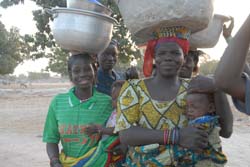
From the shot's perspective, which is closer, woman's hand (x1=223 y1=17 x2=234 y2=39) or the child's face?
woman's hand (x1=223 y1=17 x2=234 y2=39)

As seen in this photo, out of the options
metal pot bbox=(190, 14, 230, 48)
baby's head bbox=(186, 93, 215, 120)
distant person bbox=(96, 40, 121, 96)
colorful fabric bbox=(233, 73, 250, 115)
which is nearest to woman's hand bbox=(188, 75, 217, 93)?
baby's head bbox=(186, 93, 215, 120)

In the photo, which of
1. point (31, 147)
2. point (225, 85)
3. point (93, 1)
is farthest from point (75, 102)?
point (31, 147)

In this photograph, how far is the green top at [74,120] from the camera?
8.58 feet

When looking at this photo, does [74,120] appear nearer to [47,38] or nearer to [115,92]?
[115,92]

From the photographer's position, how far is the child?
1.95 meters

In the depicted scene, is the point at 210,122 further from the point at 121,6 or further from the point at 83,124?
the point at 83,124

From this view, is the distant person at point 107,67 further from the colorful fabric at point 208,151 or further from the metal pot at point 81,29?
the colorful fabric at point 208,151

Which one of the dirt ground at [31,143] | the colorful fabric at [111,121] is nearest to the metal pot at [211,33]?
the colorful fabric at [111,121]

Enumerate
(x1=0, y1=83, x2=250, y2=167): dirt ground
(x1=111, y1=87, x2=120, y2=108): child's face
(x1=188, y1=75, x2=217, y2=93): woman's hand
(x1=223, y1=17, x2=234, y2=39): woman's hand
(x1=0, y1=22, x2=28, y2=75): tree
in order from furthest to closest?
(x1=0, y1=22, x2=28, y2=75): tree, (x1=0, y1=83, x2=250, y2=167): dirt ground, (x1=111, y1=87, x2=120, y2=108): child's face, (x1=223, y1=17, x2=234, y2=39): woman's hand, (x1=188, y1=75, x2=217, y2=93): woman's hand

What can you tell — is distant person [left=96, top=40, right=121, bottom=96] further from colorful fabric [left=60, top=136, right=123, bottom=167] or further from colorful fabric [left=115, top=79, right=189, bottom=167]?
colorful fabric [left=115, top=79, right=189, bottom=167]

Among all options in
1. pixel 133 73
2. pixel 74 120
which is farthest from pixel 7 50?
pixel 74 120

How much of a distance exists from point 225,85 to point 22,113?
46.5ft

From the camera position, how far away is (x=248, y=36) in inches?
54.9

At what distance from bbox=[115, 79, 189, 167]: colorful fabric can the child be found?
0.24 feet
